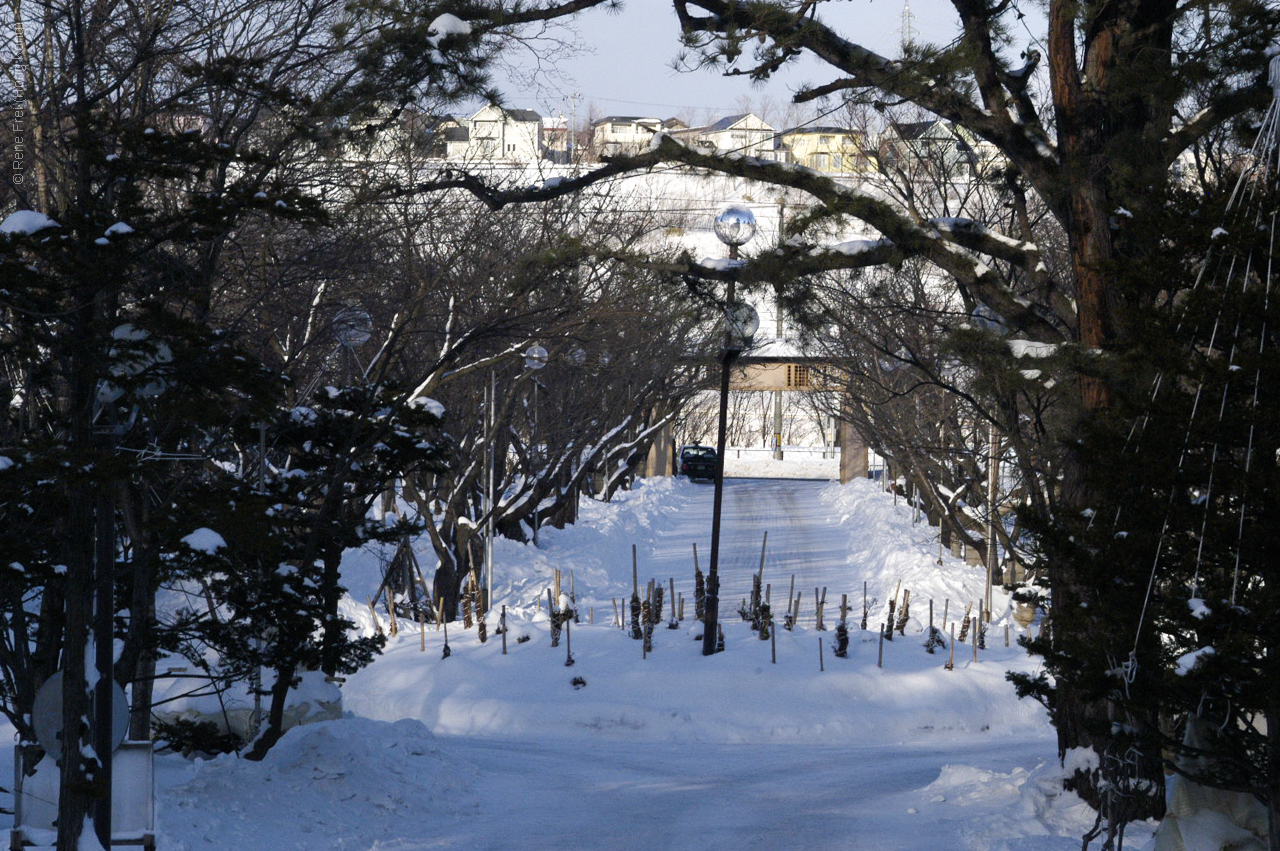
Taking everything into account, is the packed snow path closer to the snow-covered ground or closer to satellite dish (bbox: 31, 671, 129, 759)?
the snow-covered ground

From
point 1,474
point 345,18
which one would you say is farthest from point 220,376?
point 345,18

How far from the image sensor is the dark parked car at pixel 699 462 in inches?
2302

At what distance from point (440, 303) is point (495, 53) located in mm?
8299

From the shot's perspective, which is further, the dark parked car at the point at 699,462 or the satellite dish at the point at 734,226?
the dark parked car at the point at 699,462

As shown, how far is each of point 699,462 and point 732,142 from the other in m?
42.0

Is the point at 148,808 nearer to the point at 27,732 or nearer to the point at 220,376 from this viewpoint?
the point at 27,732

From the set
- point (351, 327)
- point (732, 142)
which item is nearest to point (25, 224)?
point (351, 327)

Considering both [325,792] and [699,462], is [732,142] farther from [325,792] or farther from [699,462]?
[699,462]

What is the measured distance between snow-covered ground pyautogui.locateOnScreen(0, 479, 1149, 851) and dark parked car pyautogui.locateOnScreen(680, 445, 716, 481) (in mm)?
34029

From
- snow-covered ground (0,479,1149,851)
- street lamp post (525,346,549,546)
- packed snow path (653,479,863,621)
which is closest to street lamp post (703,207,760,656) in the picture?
snow-covered ground (0,479,1149,851)

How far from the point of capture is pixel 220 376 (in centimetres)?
593

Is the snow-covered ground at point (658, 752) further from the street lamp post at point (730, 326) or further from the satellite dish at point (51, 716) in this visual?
the satellite dish at point (51, 716)

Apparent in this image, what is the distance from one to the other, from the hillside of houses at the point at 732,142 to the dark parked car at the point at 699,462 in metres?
36.4

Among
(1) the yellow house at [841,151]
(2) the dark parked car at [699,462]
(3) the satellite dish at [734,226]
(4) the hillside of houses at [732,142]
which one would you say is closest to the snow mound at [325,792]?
(4) the hillside of houses at [732,142]
